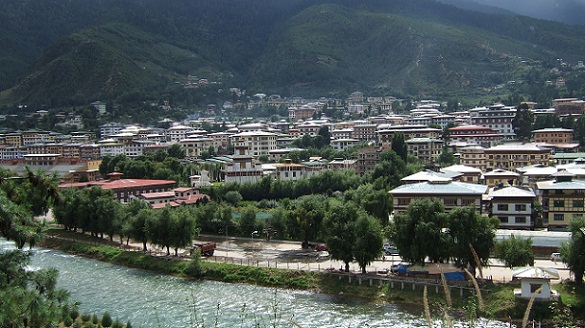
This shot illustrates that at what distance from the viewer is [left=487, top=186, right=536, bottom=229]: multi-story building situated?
32.8m

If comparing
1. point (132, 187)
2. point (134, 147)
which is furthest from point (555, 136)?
point (134, 147)

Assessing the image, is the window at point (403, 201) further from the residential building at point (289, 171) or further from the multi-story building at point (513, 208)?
the residential building at point (289, 171)

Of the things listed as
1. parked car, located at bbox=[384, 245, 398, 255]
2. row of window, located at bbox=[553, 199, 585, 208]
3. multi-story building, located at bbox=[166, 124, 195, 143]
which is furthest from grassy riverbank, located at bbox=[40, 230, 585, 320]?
multi-story building, located at bbox=[166, 124, 195, 143]

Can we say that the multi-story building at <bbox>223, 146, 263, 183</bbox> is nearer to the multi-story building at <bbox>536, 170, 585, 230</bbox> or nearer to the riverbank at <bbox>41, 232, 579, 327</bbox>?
the riverbank at <bbox>41, 232, 579, 327</bbox>

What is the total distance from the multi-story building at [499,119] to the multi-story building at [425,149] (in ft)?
44.2

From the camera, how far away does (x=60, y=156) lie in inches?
2849

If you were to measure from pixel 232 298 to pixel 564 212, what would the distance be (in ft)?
55.7

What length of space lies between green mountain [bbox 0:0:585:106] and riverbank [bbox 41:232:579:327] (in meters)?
83.3

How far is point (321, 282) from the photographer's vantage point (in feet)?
90.2

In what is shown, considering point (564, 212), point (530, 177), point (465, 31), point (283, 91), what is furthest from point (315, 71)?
point (564, 212)

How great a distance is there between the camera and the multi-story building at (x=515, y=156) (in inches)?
2047

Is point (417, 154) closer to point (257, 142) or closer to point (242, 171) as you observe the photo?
point (242, 171)

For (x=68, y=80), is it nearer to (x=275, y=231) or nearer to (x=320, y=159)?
(x=320, y=159)

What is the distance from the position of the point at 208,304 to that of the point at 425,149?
39651 mm
